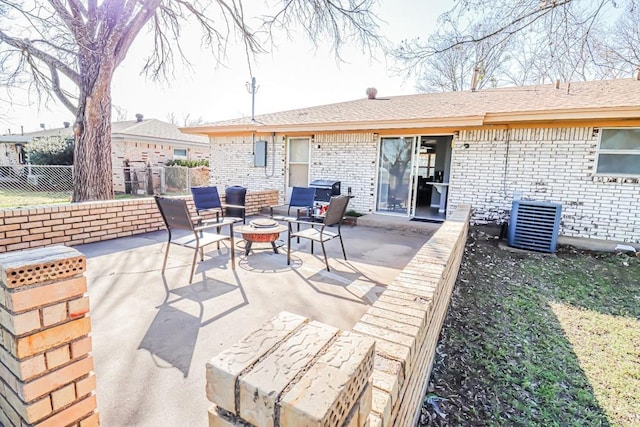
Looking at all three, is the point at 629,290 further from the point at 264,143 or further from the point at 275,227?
the point at 264,143

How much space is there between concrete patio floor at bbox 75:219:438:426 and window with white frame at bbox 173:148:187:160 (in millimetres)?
13940

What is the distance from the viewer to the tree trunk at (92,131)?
267 inches

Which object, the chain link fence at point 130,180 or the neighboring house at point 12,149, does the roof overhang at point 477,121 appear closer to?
the chain link fence at point 130,180

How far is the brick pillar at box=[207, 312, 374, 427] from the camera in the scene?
713 mm

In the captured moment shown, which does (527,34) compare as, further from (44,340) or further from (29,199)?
(29,199)

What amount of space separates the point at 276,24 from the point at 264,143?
308 centimetres

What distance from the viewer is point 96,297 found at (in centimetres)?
315

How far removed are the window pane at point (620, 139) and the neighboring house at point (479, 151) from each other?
16 millimetres

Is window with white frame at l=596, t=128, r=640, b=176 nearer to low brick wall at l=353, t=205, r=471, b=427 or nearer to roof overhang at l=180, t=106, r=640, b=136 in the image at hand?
roof overhang at l=180, t=106, r=640, b=136

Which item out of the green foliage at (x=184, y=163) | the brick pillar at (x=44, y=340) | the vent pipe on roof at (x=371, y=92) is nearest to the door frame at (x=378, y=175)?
the vent pipe on roof at (x=371, y=92)

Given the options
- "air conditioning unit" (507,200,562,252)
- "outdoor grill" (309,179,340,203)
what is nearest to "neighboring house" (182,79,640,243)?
"outdoor grill" (309,179,340,203)

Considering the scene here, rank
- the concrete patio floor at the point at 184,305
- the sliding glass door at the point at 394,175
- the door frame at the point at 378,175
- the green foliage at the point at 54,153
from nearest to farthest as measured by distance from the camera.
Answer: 1. the concrete patio floor at the point at 184,305
2. the door frame at the point at 378,175
3. the sliding glass door at the point at 394,175
4. the green foliage at the point at 54,153

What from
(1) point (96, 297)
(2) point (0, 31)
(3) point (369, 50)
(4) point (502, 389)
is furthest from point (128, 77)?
(4) point (502, 389)

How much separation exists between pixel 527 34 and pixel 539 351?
4.53m
